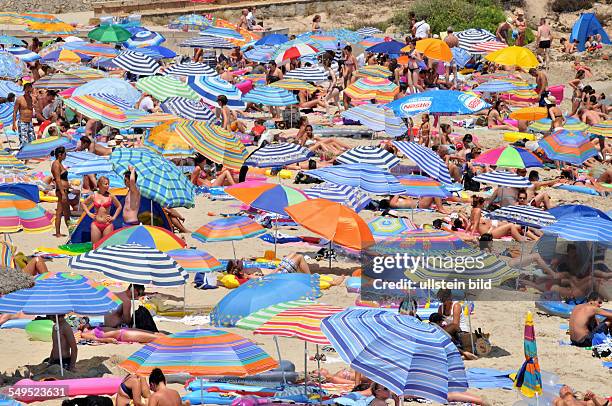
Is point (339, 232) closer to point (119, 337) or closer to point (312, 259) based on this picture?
point (312, 259)

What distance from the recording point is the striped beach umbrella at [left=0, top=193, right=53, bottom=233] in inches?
555

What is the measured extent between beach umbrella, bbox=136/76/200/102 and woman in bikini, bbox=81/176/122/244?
7204 millimetres

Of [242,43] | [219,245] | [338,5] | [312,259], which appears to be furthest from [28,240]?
[338,5]

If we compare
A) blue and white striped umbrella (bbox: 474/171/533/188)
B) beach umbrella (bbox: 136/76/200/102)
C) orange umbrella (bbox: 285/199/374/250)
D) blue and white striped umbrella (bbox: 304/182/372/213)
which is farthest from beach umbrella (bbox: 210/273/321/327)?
beach umbrella (bbox: 136/76/200/102)

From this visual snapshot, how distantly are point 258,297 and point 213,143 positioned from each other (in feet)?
28.1

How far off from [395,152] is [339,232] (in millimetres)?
6804

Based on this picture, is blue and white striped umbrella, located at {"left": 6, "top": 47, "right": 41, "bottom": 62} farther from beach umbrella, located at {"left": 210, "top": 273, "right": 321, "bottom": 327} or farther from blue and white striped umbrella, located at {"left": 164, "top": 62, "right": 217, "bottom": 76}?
beach umbrella, located at {"left": 210, "top": 273, "right": 321, "bottom": 327}

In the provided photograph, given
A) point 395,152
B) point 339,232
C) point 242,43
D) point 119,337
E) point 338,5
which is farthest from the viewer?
point 338,5

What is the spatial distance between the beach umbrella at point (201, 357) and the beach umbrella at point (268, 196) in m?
5.44

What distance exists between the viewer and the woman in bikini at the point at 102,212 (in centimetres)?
1557

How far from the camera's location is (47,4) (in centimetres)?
3844

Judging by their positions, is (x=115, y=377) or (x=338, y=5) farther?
(x=338, y=5)

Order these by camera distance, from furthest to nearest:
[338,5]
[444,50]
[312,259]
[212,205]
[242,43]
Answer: [338,5]
[242,43]
[444,50]
[212,205]
[312,259]

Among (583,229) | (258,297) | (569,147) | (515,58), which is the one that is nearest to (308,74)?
(515,58)
